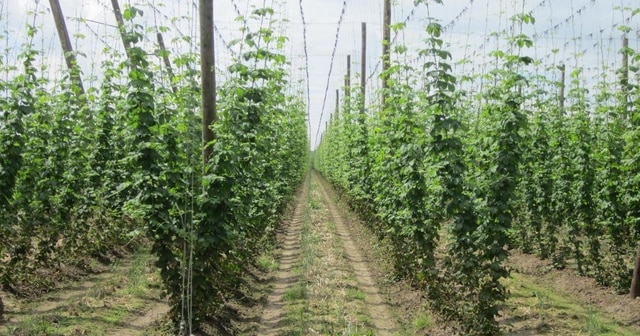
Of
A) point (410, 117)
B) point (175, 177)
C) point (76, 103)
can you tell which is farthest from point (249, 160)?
point (76, 103)

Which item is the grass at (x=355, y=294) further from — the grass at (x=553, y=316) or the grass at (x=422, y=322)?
the grass at (x=553, y=316)

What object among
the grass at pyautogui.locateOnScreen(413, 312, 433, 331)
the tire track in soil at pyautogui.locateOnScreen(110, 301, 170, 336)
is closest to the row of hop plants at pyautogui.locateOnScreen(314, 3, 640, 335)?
the grass at pyautogui.locateOnScreen(413, 312, 433, 331)

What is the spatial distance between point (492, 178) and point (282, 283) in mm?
5145

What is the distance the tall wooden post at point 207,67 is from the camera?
6.71 meters

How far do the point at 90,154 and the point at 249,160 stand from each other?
15.4 feet

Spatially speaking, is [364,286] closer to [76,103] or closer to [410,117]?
[410,117]

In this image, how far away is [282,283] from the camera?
1064 cm

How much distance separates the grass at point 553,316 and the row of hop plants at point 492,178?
486mm

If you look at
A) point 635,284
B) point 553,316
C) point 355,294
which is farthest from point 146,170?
point 635,284

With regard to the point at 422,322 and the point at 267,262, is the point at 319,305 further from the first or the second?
the point at 267,262

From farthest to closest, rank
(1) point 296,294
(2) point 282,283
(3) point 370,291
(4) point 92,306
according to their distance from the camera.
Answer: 1. (2) point 282,283
2. (3) point 370,291
3. (1) point 296,294
4. (4) point 92,306

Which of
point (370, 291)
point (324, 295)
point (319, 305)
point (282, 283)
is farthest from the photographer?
point (282, 283)

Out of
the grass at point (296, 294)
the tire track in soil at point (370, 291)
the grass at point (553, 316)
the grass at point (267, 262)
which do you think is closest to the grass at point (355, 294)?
the tire track in soil at point (370, 291)

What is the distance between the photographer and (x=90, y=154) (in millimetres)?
10898
